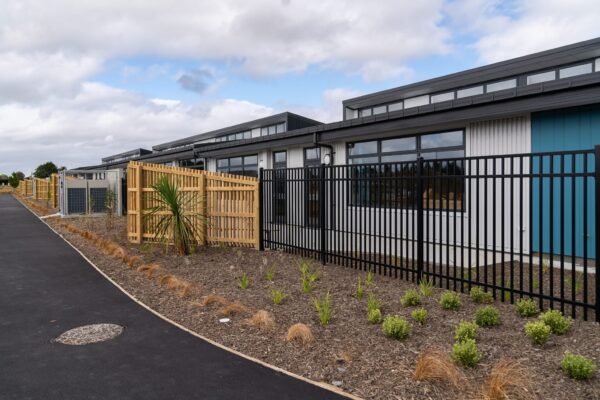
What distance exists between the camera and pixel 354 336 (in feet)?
14.7

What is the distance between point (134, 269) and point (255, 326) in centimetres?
445

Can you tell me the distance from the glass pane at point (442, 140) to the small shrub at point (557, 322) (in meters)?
5.53

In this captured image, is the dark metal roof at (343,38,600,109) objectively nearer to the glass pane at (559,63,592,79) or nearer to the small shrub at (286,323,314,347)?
the glass pane at (559,63,592,79)

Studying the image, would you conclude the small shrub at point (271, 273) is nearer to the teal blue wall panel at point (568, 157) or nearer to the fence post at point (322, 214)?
the fence post at point (322, 214)

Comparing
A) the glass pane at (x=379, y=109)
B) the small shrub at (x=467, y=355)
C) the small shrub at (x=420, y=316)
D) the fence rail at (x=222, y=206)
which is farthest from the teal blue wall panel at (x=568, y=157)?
the glass pane at (x=379, y=109)

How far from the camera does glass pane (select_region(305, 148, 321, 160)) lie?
1279 centimetres

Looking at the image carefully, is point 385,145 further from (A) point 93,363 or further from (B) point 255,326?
(A) point 93,363

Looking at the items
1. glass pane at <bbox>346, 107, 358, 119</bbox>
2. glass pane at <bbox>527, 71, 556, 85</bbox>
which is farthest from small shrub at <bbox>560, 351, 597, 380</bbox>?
glass pane at <bbox>346, 107, 358, 119</bbox>

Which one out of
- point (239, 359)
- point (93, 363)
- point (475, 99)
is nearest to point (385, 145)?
point (475, 99)

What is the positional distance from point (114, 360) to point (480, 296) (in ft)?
15.0

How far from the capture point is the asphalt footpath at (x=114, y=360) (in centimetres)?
342

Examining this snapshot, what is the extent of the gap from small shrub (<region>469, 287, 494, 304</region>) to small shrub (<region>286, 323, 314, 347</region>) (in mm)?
2510

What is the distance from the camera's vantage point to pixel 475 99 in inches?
314

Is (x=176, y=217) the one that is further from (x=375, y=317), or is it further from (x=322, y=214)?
(x=375, y=317)
